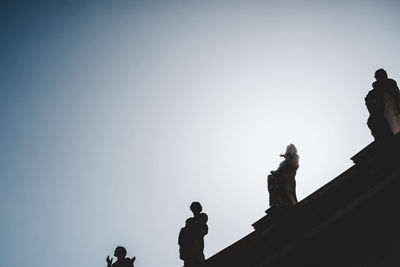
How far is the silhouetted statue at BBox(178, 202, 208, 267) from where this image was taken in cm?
1290

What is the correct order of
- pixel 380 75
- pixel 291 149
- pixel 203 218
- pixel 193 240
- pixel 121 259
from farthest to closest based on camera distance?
pixel 121 259 → pixel 203 218 → pixel 193 240 → pixel 291 149 → pixel 380 75

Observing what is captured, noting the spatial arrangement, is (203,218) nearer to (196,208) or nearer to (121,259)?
(196,208)

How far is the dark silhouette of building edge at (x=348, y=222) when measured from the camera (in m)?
8.80

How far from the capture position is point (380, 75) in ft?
36.0

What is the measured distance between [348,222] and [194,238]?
17.6 ft

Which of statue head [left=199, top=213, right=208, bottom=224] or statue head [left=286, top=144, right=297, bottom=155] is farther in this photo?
statue head [left=199, top=213, right=208, bottom=224]

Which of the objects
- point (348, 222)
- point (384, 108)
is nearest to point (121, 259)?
point (348, 222)

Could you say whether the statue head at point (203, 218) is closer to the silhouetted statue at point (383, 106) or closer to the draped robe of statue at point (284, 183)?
the draped robe of statue at point (284, 183)

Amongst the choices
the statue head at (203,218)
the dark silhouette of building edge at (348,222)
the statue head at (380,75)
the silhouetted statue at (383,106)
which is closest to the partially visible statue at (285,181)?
the dark silhouette of building edge at (348,222)

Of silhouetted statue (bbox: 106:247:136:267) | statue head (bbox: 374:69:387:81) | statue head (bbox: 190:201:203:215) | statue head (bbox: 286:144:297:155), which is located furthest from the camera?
silhouetted statue (bbox: 106:247:136:267)

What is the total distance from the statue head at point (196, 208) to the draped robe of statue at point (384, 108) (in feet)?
19.3

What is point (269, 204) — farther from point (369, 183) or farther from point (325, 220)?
point (369, 183)

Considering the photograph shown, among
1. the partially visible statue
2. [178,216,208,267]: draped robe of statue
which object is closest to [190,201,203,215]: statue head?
[178,216,208,267]: draped robe of statue

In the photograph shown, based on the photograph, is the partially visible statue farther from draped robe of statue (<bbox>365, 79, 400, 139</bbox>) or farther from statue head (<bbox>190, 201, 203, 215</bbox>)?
statue head (<bbox>190, 201, 203, 215</bbox>)
